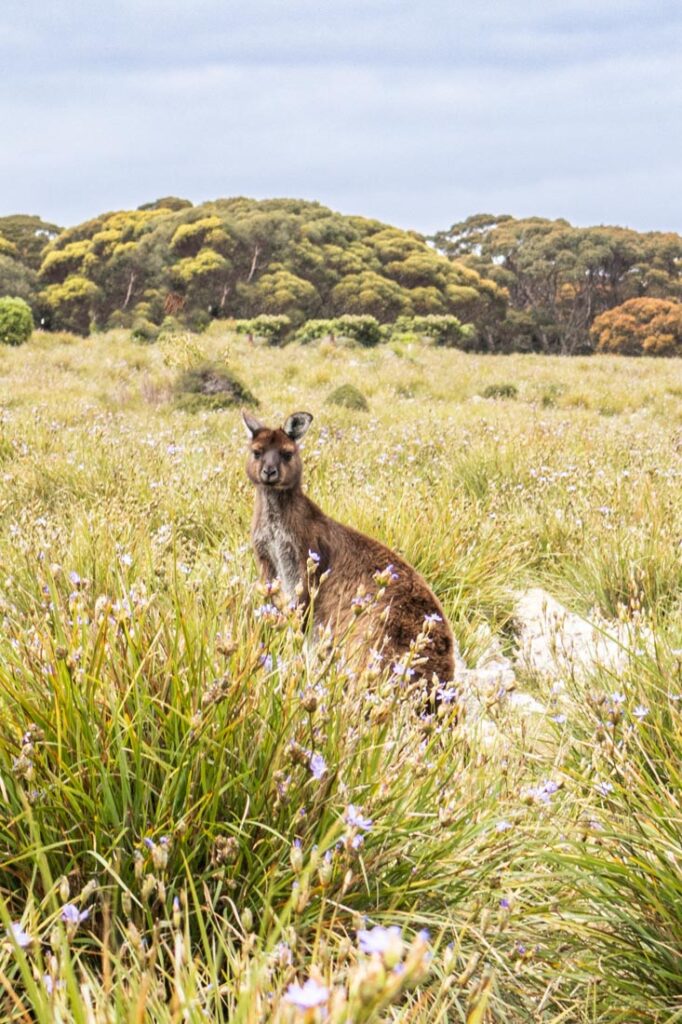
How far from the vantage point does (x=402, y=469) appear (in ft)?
27.1

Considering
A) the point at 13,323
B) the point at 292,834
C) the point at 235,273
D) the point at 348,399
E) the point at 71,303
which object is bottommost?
the point at 292,834

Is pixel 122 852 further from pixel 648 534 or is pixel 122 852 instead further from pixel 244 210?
pixel 244 210

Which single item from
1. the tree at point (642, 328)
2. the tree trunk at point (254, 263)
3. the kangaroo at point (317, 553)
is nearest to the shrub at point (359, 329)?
the tree trunk at point (254, 263)

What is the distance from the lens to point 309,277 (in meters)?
44.8

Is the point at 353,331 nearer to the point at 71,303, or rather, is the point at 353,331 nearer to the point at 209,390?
the point at 209,390

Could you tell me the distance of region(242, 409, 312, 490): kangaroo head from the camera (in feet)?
13.9

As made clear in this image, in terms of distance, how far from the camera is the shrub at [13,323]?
931 inches

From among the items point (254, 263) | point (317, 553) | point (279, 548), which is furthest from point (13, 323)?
point (317, 553)

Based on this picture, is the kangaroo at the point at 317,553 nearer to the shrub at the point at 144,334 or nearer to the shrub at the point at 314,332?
the shrub at the point at 314,332

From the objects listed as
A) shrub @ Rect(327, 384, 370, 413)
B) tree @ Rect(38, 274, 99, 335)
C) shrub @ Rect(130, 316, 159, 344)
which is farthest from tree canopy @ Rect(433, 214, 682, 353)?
shrub @ Rect(327, 384, 370, 413)

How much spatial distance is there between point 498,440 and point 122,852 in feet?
24.4

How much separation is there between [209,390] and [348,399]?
258 centimetres

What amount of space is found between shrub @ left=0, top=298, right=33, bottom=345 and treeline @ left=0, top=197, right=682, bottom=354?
40.3 feet

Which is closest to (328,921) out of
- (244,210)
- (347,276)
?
(347,276)
